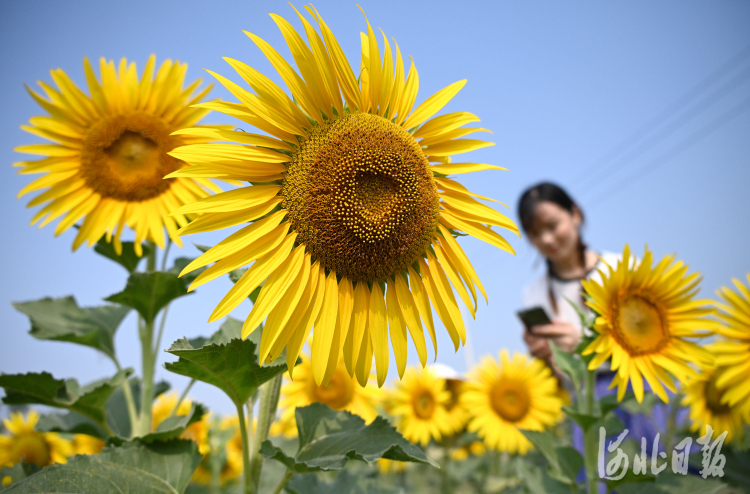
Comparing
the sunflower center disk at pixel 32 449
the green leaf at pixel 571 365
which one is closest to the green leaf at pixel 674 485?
the green leaf at pixel 571 365

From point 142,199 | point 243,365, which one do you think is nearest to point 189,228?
point 243,365

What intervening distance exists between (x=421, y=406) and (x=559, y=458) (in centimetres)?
220

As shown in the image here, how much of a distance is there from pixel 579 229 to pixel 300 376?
159 inches

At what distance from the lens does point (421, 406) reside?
4.53 meters

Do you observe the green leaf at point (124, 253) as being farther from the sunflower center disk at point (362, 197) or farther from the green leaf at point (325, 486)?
the green leaf at point (325, 486)

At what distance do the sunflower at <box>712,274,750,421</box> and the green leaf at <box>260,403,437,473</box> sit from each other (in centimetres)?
245

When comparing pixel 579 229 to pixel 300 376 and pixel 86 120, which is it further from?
pixel 86 120

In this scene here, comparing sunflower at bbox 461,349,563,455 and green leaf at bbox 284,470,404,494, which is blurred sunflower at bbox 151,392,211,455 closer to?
green leaf at bbox 284,470,404,494

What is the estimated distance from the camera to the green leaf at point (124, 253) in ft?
7.38

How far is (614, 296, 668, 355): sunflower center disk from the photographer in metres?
2.36

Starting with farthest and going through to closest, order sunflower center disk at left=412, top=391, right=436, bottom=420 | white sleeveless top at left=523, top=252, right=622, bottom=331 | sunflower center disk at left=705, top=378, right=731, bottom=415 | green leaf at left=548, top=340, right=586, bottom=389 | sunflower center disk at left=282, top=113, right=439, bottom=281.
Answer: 1. white sleeveless top at left=523, top=252, right=622, bottom=331
2. sunflower center disk at left=412, top=391, right=436, bottom=420
3. sunflower center disk at left=705, top=378, right=731, bottom=415
4. green leaf at left=548, top=340, right=586, bottom=389
5. sunflower center disk at left=282, top=113, right=439, bottom=281

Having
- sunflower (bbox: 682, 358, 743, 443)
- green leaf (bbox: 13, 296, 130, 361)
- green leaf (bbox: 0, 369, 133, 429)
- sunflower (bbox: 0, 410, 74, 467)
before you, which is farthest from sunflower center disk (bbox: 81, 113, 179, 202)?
sunflower (bbox: 682, 358, 743, 443)

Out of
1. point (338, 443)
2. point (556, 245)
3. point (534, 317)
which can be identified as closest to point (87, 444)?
point (338, 443)

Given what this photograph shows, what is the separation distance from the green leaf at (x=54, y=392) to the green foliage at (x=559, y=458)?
200 centimetres
